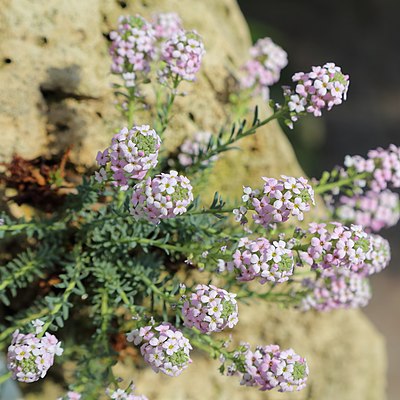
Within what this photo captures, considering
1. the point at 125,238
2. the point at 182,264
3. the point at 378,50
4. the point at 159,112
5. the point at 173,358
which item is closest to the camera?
the point at 173,358

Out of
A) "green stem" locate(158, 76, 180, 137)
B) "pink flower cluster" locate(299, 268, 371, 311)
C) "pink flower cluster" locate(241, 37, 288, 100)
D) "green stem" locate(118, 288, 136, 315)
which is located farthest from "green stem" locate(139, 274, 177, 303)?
"pink flower cluster" locate(241, 37, 288, 100)

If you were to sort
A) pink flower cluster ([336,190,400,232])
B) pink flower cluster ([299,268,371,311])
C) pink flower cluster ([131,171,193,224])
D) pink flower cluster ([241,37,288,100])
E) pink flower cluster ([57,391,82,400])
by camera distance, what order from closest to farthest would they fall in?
pink flower cluster ([131,171,193,224])
pink flower cluster ([57,391,82,400])
pink flower cluster ([299,268,371,311])
pink flower cluster ([336,190,400,232])
pink flower cluster ([241,37,288,100])

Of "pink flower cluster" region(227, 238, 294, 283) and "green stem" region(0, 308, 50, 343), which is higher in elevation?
"pink flower cluster" region(227, 238, 294, 283)

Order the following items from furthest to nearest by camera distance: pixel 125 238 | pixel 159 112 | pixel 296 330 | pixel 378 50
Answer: pixel 378 50 → pixel 296 330 → pixel 159 112 → pixel 125 238

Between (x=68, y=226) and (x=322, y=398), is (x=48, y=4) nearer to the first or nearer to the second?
(x=68, y=226)

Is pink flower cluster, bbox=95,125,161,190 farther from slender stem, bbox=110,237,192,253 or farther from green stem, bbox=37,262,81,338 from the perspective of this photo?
green stem, bbox=37,262,81,338

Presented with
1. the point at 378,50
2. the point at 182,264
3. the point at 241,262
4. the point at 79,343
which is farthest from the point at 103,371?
the point at 378,50

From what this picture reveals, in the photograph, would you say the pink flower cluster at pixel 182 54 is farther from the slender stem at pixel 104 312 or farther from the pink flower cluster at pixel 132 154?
the slender stem at pixel 104 312
